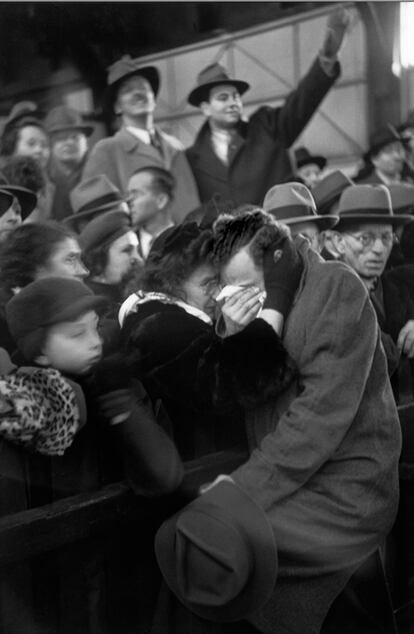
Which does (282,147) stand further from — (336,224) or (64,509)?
(64,509)

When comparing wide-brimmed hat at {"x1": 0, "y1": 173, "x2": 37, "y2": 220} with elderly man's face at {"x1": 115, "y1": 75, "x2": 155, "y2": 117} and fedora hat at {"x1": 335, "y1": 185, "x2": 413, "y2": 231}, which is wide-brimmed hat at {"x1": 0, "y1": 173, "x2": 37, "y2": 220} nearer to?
elderly man's face at {"x1": 115, "y1": 75, "x2": 155, "y2": 117}

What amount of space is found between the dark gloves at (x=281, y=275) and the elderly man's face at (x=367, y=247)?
0.24m

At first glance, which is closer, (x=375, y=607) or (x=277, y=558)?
(x=277, y=558)

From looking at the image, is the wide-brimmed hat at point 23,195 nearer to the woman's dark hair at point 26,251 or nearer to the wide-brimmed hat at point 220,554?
the woman's dark hair at point 26,251

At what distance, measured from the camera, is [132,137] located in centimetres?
217

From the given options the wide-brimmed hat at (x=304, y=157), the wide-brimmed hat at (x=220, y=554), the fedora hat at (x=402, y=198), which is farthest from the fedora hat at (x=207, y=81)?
the wide-brimmed hat at (x=220, y=554)

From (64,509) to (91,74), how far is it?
1012mm

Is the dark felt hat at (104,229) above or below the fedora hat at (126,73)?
below

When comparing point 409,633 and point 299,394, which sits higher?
point 299,394

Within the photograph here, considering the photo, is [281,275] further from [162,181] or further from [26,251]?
[26,251]

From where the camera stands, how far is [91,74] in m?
2.12

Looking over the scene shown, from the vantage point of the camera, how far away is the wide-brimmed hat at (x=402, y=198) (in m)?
2.56

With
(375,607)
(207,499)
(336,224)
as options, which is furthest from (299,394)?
(375,607)

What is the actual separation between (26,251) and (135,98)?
1.49ft
